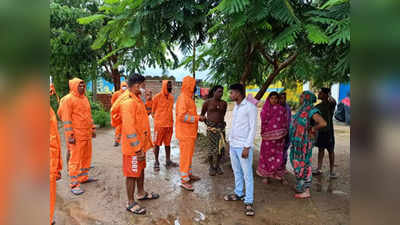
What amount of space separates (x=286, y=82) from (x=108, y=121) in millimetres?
8278

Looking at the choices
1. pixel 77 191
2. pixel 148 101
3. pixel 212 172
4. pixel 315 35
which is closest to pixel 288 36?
pixel 315 35

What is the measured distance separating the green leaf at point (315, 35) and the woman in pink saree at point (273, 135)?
86.5 inches

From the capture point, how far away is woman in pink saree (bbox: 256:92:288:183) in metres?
4.32

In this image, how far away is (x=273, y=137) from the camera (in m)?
4.34

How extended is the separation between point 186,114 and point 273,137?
1637 millimetres

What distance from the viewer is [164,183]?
4.51 metres

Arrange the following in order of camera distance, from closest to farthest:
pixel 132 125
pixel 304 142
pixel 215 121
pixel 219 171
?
pixel 132 125, pixel 304 142, pixel 215 121, pixel 219 171

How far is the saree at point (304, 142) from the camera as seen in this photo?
3816 millimetres

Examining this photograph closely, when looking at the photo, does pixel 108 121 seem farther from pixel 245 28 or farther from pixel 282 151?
pixel 245 28

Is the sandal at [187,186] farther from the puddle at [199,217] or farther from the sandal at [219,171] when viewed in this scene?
the sandal at [219,171]

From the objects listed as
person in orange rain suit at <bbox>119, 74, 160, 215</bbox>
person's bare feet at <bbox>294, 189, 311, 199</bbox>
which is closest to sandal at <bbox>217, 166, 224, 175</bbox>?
person's bare feet at <bbox>294, 189, 311, 199</bbox>

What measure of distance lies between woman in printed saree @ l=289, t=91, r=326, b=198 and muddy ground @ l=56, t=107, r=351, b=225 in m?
0.37

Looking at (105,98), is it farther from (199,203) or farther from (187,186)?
(199,203)
